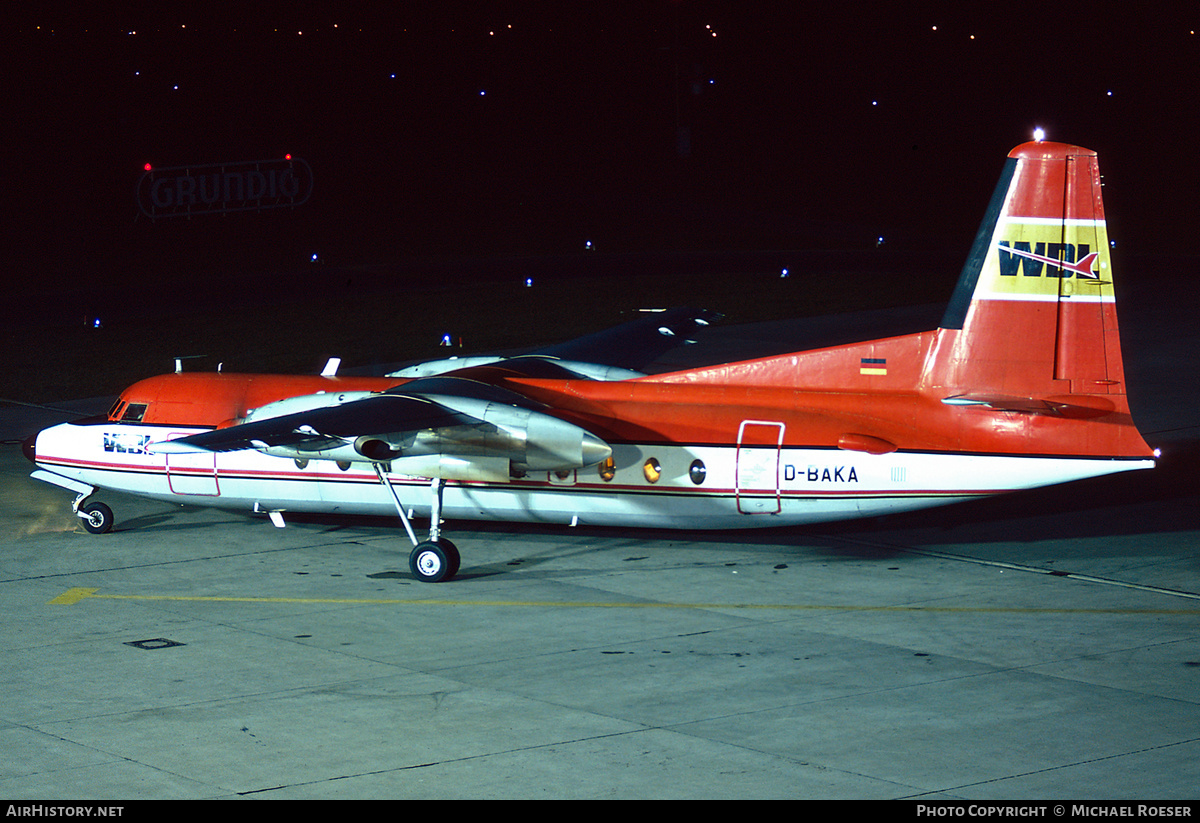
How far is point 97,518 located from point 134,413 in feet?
5.84

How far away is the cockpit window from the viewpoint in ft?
78.4

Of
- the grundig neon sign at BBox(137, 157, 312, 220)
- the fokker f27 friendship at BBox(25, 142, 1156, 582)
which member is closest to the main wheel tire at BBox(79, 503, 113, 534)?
the fokker f27 friendship at BBox(25, 142, 1156, 582)

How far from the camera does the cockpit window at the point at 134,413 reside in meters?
23.9

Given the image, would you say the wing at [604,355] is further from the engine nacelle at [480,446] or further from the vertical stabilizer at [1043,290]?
the vertical stabilizer at [1043,290]

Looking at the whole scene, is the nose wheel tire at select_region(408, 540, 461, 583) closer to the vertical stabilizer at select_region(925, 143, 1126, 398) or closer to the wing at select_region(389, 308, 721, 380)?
the wing at select_region(389, 308, 721, 380)

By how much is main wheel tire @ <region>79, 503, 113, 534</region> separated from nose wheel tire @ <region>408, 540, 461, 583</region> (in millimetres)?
5978

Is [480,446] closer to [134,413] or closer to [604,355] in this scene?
[604,355]

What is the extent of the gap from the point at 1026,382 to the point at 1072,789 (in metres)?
8.19

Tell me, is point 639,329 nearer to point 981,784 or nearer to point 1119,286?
point 981,784

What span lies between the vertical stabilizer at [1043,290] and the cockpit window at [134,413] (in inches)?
505

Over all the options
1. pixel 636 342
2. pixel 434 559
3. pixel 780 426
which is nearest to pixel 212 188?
pixel 636 342

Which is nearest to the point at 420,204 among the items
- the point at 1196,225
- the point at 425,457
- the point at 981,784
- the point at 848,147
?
the point at 848,147

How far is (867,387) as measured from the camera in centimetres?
2089

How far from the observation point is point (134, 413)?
24.0 metres
